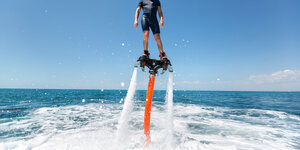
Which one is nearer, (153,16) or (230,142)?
(153,16)

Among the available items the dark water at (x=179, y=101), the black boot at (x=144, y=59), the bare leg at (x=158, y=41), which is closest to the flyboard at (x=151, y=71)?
the black boot at (x=144, y=59)

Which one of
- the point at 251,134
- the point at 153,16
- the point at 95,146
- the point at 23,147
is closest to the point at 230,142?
the point at 251,134

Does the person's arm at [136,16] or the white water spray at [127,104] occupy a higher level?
the person's arm at [136,16]

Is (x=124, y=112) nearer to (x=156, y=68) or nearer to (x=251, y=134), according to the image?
(x=156, y=68)

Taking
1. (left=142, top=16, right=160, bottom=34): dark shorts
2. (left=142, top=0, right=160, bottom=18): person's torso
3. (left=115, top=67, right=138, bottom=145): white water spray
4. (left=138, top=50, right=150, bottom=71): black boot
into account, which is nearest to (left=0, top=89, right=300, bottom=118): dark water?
(left=115, top=67, right=138, bottom=145): white water spray

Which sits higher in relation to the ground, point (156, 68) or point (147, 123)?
point (156, 68)

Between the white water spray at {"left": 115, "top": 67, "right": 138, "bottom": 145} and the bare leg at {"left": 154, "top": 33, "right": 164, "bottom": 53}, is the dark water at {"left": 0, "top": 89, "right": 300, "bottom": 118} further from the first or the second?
the bare leg at {"left": 154, "top": 33, "right": 164, "bottom": 53}

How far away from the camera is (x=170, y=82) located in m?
3.72

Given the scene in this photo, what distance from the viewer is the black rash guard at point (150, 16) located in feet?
11.0

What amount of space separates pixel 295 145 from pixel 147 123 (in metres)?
7.80

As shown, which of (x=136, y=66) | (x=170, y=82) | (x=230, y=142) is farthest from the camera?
(x=230, y=142)

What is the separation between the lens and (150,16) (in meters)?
3.34

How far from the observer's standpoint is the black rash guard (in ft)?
11.0

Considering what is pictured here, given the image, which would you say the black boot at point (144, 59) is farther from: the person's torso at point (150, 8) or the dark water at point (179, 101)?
the dark water at point (179, 101)
